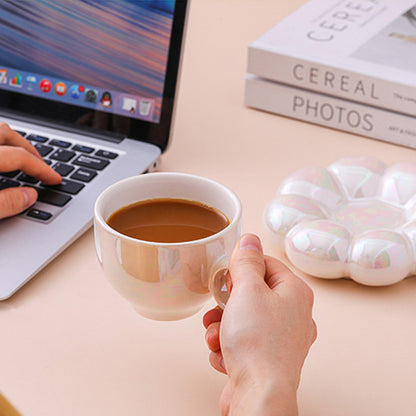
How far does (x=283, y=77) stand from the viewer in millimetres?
903

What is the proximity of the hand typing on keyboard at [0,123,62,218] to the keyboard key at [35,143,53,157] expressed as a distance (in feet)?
0.12

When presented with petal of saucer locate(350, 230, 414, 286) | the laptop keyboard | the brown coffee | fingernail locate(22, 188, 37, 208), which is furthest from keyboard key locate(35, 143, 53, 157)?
petal of saucer locate(350, 230, 414, 286)

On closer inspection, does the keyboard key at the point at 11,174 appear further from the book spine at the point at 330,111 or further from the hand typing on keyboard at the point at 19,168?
the book spine at the point at 330,111

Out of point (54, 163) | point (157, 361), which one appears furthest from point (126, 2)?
point (157, 361)

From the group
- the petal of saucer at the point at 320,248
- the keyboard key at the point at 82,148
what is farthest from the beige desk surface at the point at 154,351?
the keyboard key at the point at 82,148

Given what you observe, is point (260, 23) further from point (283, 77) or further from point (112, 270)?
point (112, 270)

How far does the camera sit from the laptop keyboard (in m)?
0.69

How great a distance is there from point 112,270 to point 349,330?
227 mm

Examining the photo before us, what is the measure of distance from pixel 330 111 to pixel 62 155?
377 mm

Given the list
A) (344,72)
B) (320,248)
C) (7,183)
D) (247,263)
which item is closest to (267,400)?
(247,263)

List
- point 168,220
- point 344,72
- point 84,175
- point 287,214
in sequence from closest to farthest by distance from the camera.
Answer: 1. point 168,220
2. point 287,214
3. point 84,175
4. point 344,72

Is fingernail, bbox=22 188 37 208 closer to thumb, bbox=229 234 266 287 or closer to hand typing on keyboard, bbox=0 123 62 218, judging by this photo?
hand typing on keyboard, bbox=0 123 62 218

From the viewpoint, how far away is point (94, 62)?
2.59 feet

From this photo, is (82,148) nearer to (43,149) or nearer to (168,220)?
(43,149)
